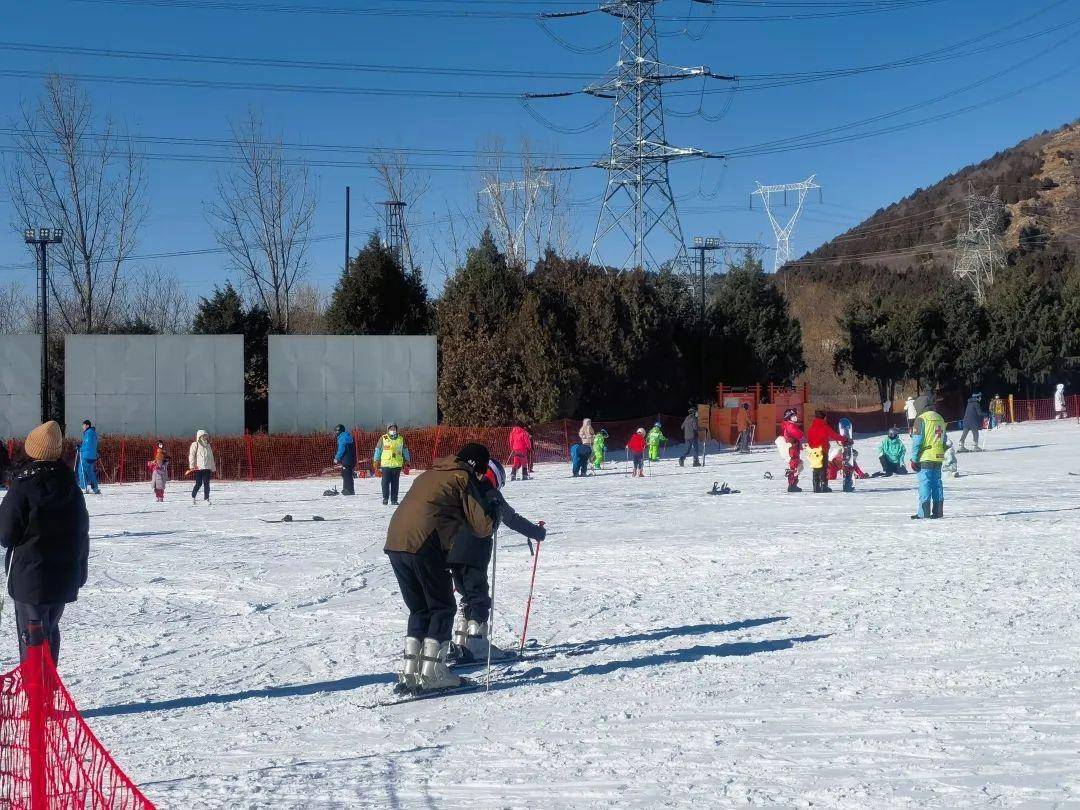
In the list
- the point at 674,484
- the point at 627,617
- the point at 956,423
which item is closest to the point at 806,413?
the point at 956,423

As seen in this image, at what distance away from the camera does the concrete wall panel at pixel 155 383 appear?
3338 cm

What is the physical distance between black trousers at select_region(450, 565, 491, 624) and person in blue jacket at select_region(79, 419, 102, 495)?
17.9 m

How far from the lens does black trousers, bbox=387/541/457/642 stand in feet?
22.3

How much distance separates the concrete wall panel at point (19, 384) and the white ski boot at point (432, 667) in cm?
2942

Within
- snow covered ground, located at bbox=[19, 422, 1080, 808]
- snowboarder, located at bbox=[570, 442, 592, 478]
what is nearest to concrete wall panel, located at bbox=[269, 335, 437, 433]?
snowboarder, located at bbox=[570, 442, 592, 478]

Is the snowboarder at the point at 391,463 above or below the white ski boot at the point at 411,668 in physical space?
above

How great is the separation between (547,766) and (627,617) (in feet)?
13.4

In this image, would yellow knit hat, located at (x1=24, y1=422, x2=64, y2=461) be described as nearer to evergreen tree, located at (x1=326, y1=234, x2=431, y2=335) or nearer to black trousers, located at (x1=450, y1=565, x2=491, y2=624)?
black trousers, located at (x1=450, y1=565, x2=491, y2=624)

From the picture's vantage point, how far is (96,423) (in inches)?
1315

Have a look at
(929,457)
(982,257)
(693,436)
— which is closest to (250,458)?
(693,436)

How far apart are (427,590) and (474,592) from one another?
2.99 ft

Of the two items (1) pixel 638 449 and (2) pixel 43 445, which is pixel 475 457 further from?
(1) pixel 638 449

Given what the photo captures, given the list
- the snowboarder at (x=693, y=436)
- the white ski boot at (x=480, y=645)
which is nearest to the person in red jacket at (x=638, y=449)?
the snowboarder at (x=693, y=436)

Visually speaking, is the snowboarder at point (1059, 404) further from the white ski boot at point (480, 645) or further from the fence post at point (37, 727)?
the fence post at point (37, 727)
